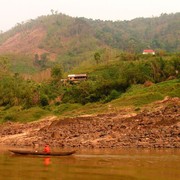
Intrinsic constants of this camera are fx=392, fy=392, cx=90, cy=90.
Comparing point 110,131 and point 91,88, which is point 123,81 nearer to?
point 91,88

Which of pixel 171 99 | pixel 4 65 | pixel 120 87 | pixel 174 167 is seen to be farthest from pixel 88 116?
pixel 4 65

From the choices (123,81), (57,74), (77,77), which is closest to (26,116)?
(123,81)

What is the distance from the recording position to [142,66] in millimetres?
80375

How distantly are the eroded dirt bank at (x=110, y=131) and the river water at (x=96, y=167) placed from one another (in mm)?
5839

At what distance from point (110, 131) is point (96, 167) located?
18349 millimetres

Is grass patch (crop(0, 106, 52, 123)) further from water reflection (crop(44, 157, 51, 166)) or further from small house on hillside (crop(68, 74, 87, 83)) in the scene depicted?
small house on hillside (crop(68, 74, 87, 83))

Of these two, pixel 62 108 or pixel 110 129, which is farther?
pixel 62 108

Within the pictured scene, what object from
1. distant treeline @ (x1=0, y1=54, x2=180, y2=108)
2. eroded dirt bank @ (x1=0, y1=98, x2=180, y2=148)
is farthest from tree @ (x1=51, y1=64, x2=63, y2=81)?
eroded dirt bank @ (x1=0, y1=98, x2=180, y2=148)

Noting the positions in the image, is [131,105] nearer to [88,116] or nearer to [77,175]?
[88,116]

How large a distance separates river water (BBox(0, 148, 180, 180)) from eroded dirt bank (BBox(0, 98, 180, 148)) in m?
5.84

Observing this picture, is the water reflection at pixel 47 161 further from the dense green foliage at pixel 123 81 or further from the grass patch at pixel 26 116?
the dense green foliage at pixel 123 81

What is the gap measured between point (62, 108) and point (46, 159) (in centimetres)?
3387

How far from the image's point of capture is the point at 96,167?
25406mm

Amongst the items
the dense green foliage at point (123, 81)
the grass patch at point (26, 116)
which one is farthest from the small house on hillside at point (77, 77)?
the grass patch at point (26, 116)
